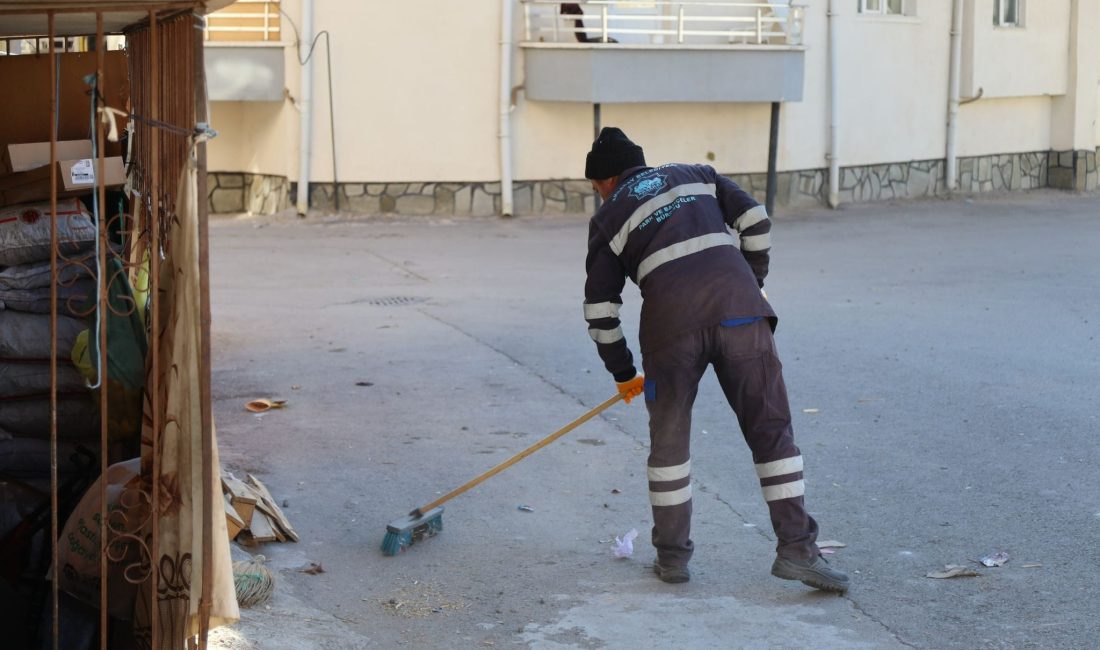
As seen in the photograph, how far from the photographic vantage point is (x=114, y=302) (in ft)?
14.7

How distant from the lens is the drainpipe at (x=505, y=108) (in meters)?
19.2

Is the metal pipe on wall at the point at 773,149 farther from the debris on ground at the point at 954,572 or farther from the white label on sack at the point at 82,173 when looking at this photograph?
the white label on sack at the point at 82,173

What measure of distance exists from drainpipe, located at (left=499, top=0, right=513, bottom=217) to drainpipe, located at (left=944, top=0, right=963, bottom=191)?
8787 mm

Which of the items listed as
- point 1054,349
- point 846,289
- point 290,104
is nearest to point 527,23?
point 290,104

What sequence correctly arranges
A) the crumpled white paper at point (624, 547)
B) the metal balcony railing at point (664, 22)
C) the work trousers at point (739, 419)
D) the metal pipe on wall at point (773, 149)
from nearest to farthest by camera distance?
the work trousers at point (739, 419) < the crumpled white paper at point (624, 547) < the metal balcony railing at point (664, 22) < the metal pipe on wall at point (773, 149)

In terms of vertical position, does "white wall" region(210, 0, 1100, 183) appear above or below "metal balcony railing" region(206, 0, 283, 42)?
below

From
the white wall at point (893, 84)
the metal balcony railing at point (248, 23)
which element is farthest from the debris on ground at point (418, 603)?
the white wall at point (893, 84)

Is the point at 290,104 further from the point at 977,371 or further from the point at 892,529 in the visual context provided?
the point at 892,529

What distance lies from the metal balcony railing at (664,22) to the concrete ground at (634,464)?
7.04m

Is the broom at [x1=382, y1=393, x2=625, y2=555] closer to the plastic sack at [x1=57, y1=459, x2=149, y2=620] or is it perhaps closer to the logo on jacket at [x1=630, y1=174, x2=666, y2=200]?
the logo on jacket at [x1=630, y1=174, x2=666, y2=200]

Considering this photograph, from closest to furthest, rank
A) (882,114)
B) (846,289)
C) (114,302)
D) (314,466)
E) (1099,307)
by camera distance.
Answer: (114,302) → (314,466) → (1099,307) → (846,289) → (882,114)

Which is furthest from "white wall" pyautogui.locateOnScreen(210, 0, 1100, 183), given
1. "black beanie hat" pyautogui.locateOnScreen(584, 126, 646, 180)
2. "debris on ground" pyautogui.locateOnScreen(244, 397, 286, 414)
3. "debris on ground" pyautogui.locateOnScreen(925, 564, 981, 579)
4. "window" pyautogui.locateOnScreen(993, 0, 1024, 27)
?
"debris on ground" pyautogui.locateOnScreen(925, 564, 981, 579)

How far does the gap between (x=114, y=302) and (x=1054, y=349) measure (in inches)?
282

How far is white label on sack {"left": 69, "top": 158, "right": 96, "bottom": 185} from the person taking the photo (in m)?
4.42
